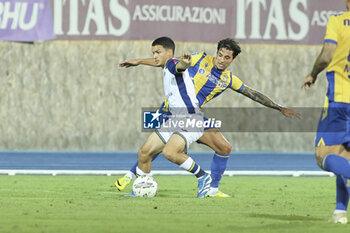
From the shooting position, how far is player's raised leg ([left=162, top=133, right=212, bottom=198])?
10891 mm

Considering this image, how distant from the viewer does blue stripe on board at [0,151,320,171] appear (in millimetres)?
17547

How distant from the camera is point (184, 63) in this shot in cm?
1035

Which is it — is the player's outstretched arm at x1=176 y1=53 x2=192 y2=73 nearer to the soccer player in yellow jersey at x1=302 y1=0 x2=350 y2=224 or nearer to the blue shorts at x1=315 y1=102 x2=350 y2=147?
the soccer player in yellow jersey at x1=302 y1=0 x2=350 y2=224

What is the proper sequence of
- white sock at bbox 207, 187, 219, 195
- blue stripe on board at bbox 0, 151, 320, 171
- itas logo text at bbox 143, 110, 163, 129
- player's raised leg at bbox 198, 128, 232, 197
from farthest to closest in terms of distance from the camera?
itas logo text at bbox 143, 110, 163, 129
blue stripe on board at bbox 0, 151, 320, 171
white sock at bbox 207, 187, 219, 195
player's raised leg at bbox 198, 128, 232, 197

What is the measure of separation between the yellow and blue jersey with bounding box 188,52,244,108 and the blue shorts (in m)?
3.69

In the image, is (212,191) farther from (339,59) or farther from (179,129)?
(339,59)

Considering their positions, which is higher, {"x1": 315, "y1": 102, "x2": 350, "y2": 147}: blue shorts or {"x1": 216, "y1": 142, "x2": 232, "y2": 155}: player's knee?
{"x1": 315, "y1": 102, "x2": 350, "y2": 147}: blue shorts

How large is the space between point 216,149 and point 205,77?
3.14 ft

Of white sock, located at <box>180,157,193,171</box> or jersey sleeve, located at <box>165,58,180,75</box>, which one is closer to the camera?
jersey sleeve, located at <box>165,58,180,75</box>

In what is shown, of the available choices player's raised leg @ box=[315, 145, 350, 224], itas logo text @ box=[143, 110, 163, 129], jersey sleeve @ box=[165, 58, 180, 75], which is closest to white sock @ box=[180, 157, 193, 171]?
jersey sleeve @ box=[165, 58, 180, 75]

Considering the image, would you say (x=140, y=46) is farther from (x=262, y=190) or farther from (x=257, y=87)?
(x=262, y=190)

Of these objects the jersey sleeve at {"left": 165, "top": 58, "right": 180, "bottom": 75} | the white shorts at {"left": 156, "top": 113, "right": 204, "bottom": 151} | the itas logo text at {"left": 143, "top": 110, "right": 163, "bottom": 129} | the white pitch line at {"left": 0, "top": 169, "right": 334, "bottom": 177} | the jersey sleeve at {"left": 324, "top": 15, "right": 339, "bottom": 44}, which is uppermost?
the jersey sleeve at {"left": 324, "top": 15, "right": 339, "bottom": 44}

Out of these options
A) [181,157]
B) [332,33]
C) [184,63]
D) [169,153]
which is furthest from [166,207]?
[332,33]

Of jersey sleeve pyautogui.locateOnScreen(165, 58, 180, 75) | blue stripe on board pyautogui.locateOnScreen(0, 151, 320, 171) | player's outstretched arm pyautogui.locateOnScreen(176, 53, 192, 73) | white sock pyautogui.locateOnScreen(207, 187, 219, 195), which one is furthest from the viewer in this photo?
blue stripe on board pyautogui.locateOnScreen(0, 151, 320, 171)
